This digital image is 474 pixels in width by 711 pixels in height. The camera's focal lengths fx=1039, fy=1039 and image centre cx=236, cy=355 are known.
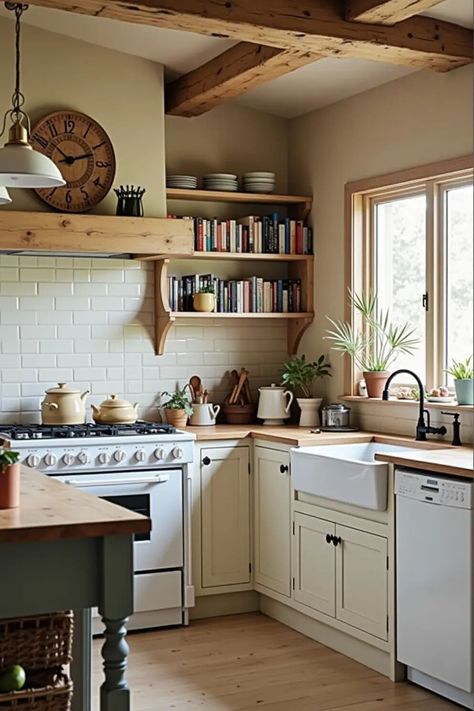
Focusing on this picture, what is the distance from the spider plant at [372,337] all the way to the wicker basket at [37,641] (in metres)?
3.10

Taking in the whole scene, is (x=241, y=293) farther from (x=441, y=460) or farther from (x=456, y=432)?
(x=441, y=460)

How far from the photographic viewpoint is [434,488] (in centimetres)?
429

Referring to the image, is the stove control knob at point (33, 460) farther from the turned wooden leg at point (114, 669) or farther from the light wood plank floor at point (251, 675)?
the turned wooden leg at point (114, 669)

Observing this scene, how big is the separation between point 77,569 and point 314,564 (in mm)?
2423

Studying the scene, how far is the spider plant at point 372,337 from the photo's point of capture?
18.8ft

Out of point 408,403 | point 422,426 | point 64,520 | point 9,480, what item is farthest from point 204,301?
point 64,520

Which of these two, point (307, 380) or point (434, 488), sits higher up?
point (307, 380)

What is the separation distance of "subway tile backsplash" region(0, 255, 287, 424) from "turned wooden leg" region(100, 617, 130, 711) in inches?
116

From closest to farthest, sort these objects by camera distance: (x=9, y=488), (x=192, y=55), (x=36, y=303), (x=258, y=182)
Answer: (x=9, y=488) < (x=192, y=55) < (x=36, y=303) < (x=258, y=182)

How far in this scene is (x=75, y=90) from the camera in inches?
225

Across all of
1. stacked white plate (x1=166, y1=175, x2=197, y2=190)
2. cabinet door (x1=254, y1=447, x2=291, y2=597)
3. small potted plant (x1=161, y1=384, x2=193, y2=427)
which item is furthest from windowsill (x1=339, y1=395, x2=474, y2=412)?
stacked white plate (x1=166, y1=175, x2=197, y2=190)

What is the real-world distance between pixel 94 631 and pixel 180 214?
8.18 feet

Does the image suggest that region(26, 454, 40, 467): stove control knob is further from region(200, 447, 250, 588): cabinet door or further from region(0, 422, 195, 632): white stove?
region(200, 447, 250, 588): cabinet door

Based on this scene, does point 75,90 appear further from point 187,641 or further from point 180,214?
point 187,641
